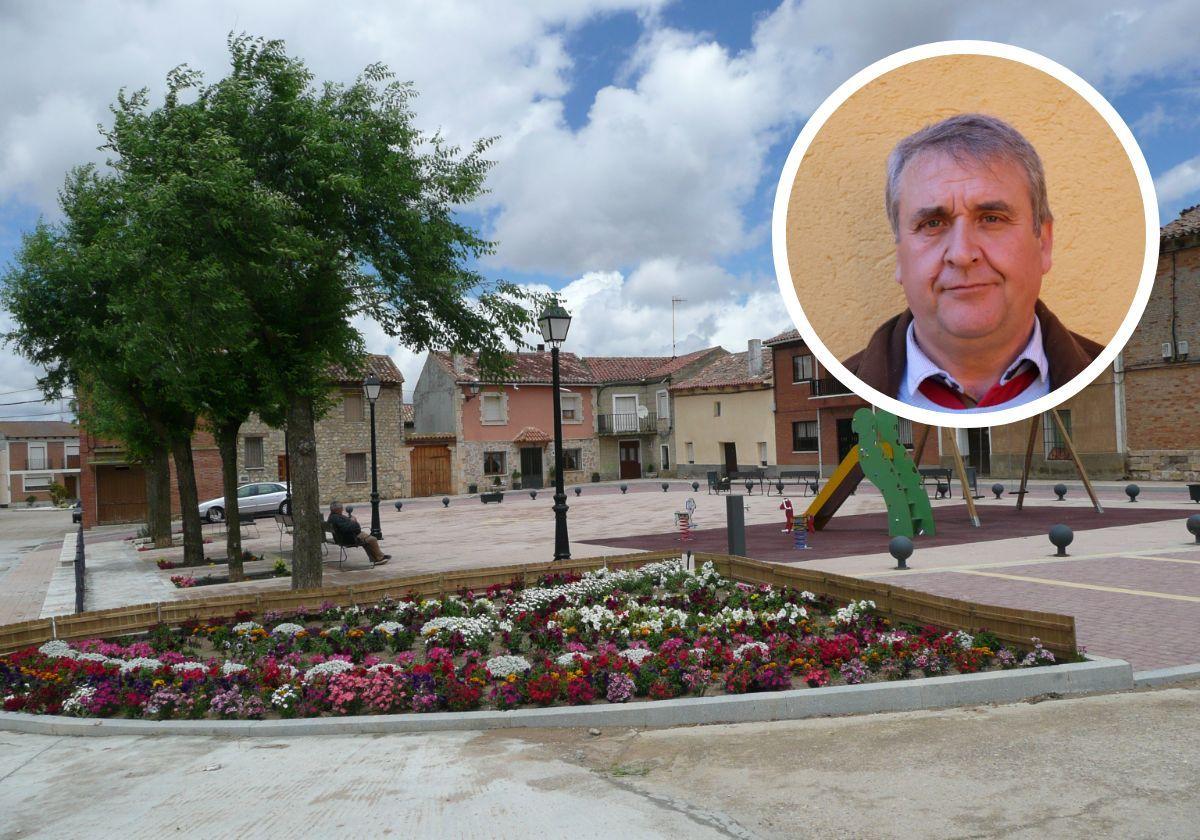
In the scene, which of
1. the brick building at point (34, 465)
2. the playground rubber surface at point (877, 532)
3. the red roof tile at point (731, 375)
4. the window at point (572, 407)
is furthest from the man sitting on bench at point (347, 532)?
the brick building at point (34, 465)

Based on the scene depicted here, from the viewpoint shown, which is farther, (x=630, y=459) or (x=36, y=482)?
(x=36, y=482)

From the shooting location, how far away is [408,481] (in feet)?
150

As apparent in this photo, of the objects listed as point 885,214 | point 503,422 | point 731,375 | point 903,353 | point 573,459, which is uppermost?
point 731,375

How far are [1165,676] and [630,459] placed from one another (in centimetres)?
4811

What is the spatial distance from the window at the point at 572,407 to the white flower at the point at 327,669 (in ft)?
143

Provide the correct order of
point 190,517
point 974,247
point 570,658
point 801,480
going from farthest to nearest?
point 801,480 → point 190,517 → point 570,658 → point 974,247

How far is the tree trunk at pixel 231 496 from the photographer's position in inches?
628

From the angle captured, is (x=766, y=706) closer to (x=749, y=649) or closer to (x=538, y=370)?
(x=749, y=649)

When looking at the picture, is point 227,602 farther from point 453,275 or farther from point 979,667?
point 979,667

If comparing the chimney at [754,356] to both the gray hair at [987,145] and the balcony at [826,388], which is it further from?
the gray hair at [987,145]

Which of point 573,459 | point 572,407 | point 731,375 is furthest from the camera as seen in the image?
point 572,407

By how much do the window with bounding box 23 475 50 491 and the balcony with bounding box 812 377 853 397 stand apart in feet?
230

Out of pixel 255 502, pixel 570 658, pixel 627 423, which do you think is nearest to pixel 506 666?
pixel 570 658

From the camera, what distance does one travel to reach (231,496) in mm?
16531
